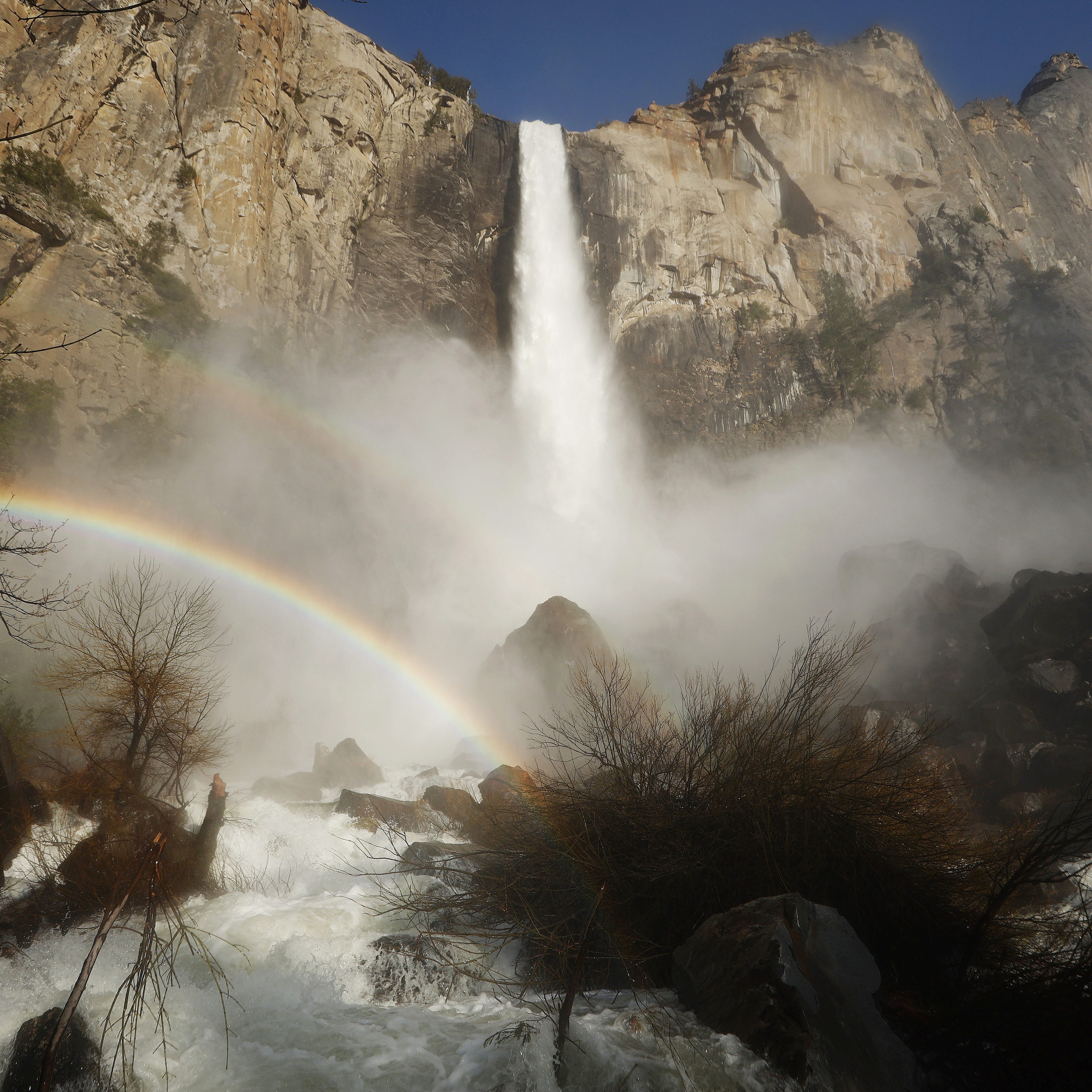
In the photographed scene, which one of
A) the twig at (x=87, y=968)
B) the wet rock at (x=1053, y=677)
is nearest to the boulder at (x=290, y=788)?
the twig at (x=87, y=968)

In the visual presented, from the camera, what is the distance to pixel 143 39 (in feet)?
81.1

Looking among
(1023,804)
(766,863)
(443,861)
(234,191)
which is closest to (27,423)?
(234,191)

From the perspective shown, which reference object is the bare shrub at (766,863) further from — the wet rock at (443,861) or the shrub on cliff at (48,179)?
the shrub on cliff at (48,179)

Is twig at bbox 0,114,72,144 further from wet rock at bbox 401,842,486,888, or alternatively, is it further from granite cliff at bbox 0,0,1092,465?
granite cliff at bbox 0,0,1092,465

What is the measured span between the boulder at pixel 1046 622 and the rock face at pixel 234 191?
91.7 feet

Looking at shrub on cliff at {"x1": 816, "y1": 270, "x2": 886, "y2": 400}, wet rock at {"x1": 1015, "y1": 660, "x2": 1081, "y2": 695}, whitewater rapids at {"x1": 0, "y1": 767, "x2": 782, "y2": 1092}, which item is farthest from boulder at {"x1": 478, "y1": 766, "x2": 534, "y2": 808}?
shrub on cliff at {"x1": 816, "y1": 270, "x2": 886, "y2": 400}

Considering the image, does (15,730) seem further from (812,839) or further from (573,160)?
(573,160)

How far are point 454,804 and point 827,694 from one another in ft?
30.7

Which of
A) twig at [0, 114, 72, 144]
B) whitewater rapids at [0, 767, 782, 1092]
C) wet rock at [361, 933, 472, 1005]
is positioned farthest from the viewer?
wet rock at [361, 933, 472, 1005]

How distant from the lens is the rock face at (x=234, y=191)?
69.8 feet

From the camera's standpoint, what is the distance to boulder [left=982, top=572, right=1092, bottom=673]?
18.8 m

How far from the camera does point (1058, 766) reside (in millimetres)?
15648

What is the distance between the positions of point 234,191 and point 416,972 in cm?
2930

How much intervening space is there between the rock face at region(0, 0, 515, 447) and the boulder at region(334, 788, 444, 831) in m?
16.1
